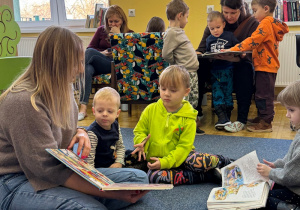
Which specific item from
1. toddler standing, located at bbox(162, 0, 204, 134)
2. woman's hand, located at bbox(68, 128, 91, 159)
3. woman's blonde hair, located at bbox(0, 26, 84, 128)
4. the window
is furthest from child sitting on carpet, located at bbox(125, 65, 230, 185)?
the window

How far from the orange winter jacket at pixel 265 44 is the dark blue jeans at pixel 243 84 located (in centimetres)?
8

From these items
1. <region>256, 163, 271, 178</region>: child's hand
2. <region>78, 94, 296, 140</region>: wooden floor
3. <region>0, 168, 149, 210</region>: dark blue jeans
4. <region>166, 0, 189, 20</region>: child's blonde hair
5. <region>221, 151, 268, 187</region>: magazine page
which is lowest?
<region>78, 94, 296, 140</region>: wooden floor

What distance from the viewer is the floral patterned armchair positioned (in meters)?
3.38

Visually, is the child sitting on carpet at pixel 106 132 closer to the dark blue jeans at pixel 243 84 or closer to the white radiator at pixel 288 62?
the dark blue jeans at pixel 243 84

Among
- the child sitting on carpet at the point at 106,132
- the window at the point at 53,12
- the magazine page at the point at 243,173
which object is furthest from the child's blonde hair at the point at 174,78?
the window at the point at 53,12

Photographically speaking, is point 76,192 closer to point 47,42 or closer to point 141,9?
point 47,42

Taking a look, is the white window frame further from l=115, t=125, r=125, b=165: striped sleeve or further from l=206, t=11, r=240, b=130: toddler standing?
l=115, t=125, r=125, b=165: striped sleeve

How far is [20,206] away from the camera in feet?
4.56

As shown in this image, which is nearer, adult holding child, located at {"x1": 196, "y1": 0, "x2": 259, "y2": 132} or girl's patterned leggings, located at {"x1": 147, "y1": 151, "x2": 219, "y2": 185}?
girl's patterned leggings, located at {"x1": 147, "y1": 151, "x2": 219, "y2": 185}

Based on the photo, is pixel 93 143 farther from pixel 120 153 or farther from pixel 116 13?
pixel 116 13

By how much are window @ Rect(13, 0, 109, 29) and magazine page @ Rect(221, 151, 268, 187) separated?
4.11m

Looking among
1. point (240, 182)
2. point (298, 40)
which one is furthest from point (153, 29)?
point (240, 182)

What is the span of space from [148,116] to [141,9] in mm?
3107

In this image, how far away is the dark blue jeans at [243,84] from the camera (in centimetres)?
347
